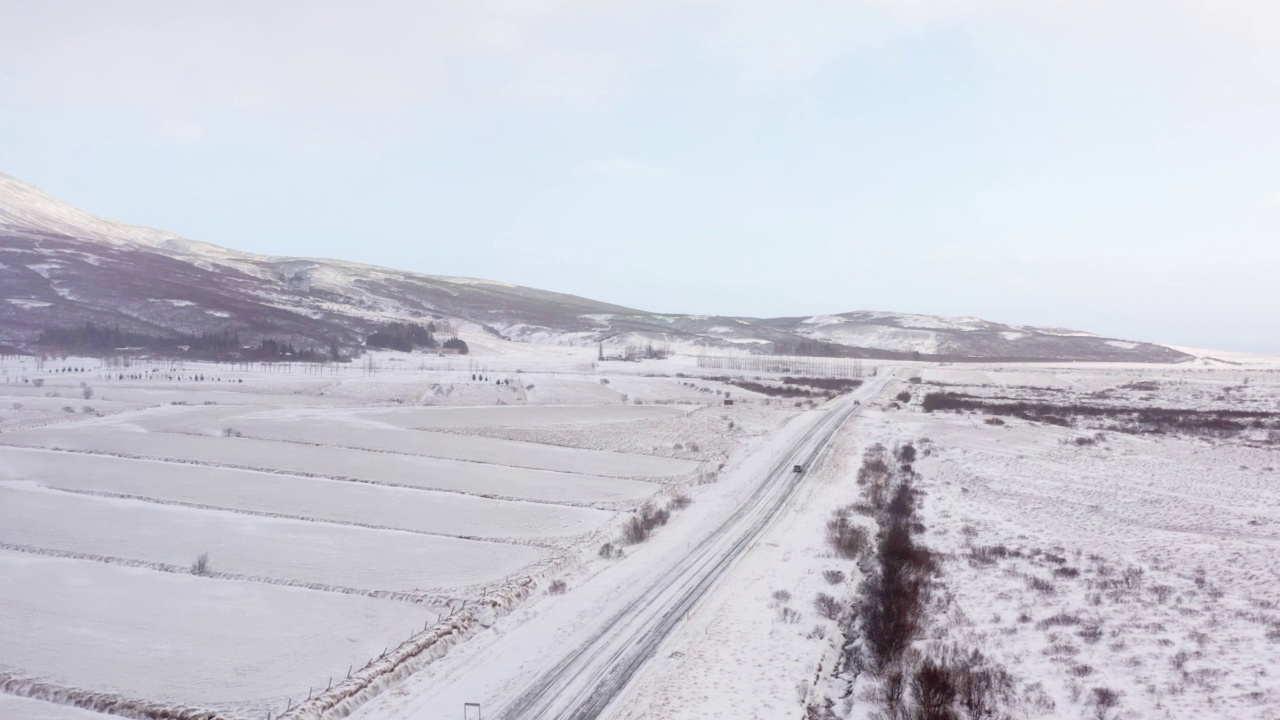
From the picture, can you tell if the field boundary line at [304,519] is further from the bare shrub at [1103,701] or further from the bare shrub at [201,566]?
the bare shrub at [1103,701]

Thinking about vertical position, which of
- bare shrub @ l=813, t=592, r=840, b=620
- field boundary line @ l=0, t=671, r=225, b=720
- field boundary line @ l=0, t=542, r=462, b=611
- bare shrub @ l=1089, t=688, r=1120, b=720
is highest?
bare shrub @ l=1089, t=688, r=1120, b=720

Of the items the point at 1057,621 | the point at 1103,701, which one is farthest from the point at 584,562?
the point at 1103,701

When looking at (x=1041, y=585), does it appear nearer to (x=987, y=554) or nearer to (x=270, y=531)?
(x=987, y=554)

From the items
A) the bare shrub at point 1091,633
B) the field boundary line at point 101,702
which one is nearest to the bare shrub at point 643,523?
the bare shrub at point 1091,633

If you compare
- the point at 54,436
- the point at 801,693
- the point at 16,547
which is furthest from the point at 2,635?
Result: the point at 54,436

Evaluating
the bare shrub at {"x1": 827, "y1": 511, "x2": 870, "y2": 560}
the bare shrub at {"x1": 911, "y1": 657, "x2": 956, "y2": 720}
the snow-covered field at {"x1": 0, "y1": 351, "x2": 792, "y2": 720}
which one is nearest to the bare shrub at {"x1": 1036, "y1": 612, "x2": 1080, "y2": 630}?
the bare shrub at {"x1": 911, "y1": 657, "x2": 956, "y2": 720}

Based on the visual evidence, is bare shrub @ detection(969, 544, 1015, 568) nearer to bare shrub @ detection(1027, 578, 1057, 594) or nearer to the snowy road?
bare shrub @ detection(1027, 578, 1057, 594)
